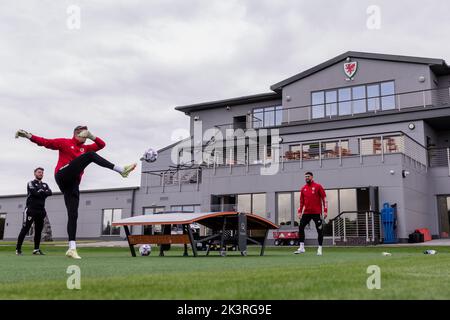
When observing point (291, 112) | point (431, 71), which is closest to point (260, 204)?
point (291, 112)

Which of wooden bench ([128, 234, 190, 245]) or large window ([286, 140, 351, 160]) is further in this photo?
large window ([286, 140, 351, 160])

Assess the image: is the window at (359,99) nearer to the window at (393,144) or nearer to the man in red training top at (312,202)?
the window at (393,144)

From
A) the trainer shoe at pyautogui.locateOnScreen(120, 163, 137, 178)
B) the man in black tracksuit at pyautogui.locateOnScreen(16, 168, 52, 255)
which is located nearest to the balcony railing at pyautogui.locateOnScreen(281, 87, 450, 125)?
the man in black tracksuit at pyautogui.locateOnScreen(16, 168, 52, 255)

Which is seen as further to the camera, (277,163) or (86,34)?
(277,163)

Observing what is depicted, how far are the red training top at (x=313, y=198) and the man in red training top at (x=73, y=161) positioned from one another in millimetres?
5387

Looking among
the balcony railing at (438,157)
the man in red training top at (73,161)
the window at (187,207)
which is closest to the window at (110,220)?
the window at (187,207)

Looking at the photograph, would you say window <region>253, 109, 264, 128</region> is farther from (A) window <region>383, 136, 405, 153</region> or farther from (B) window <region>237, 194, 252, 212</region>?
(A) window <region>383, 136, 405, 153</region>

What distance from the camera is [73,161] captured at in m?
7.10

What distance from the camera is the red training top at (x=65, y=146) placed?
7.27 meters

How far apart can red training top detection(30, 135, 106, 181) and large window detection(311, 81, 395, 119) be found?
22.4 meters

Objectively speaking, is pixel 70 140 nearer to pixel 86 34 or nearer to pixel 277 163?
pixel 86 34

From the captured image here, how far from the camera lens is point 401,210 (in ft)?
72.6

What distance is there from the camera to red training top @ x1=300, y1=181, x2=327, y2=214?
11125 millimetres

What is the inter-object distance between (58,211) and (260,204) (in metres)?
20.4
